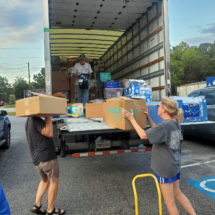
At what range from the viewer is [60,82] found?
25.1 feet

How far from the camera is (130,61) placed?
8297 mm

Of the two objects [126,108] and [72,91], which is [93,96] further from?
[126,108]

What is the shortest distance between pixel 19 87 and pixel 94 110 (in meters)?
72.0

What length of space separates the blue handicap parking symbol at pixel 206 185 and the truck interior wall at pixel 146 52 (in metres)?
2.48

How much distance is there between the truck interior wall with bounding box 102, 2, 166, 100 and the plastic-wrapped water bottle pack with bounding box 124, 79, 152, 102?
313 millimetres

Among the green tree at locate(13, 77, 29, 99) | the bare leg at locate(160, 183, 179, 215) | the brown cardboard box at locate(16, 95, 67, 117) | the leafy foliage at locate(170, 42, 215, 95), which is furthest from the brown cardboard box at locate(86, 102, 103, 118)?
the green tree at locate(13, 77, 29, 99)

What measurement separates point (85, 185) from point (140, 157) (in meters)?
2.18

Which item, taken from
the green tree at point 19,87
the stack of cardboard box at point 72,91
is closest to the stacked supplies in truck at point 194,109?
the stack of cardboard box at point 72,91

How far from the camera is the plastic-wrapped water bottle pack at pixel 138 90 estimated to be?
6.07m

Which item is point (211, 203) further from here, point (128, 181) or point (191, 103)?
point (191, 103)

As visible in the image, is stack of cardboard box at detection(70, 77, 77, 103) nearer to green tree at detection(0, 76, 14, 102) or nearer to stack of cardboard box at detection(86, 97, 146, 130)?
stack of cardboard box at detection(86, 97, 146, 130)

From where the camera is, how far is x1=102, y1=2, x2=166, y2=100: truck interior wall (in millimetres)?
6207

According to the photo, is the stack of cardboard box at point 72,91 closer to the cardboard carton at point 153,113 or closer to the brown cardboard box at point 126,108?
the cardboard carton at point 153,113

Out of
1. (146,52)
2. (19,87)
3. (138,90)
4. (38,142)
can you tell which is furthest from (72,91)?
(19,87)
